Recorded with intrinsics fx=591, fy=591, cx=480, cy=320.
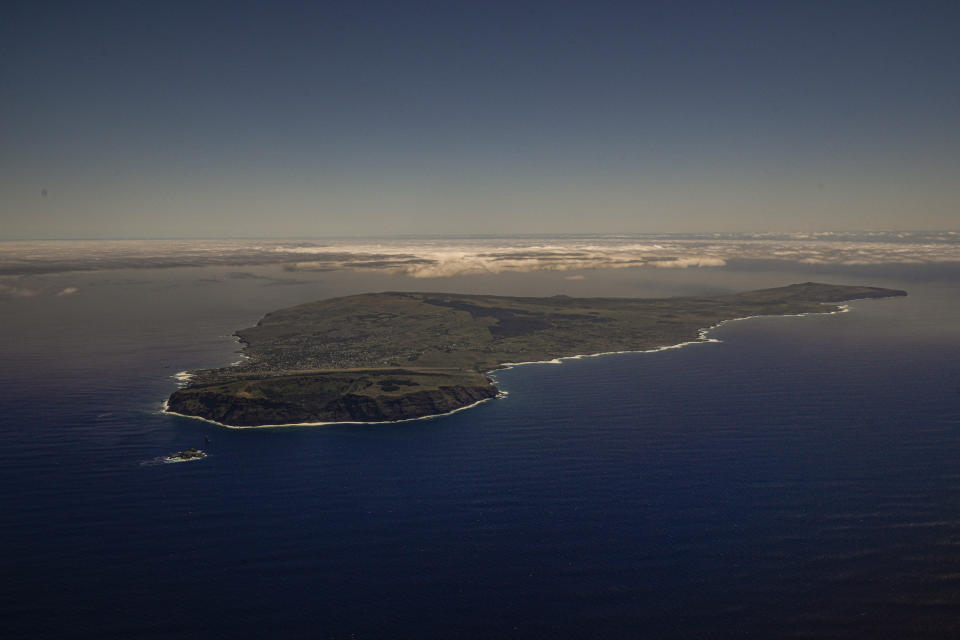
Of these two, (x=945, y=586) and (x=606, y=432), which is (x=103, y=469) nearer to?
(x=606, y=432)

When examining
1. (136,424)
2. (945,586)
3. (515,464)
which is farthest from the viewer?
(136,424)

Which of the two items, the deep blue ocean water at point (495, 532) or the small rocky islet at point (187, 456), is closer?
the deep blue ocean water at point (495, 532)

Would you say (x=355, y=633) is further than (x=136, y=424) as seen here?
No

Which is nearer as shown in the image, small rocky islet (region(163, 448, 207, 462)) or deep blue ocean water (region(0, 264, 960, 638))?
deep blue ocean water (region(0, 264, 960, 638))

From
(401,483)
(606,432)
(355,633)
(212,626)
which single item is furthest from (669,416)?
(212,626)

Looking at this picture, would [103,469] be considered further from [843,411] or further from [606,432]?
[843,411]

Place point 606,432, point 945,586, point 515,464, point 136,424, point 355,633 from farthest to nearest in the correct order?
1. point 136,424
2. point 606,432
3. point 515,464
4. point 945,586
5. point 355,633

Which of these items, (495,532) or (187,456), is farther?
(187,456)
